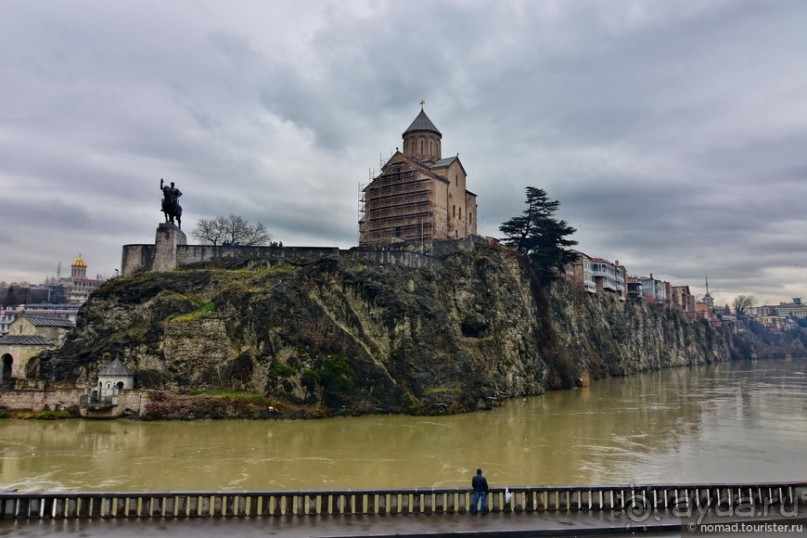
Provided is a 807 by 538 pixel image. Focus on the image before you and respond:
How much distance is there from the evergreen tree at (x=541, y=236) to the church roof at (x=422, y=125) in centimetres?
1262

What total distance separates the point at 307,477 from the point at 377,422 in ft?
46.3

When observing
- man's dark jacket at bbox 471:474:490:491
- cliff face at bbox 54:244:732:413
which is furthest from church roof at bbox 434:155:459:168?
man's dark jacket at bbox 471:474:490:491

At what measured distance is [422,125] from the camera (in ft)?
211

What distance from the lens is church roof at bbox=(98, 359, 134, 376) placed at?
1422 inches

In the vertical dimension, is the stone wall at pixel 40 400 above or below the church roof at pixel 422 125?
below

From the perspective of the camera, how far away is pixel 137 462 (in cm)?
2352

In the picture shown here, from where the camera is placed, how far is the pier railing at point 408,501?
41.5ft

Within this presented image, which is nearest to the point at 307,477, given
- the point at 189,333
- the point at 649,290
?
the point at 189,333

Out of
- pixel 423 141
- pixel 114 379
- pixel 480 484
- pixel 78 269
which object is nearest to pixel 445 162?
pixel 423 141

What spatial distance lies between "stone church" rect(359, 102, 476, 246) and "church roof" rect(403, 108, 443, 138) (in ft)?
0.37

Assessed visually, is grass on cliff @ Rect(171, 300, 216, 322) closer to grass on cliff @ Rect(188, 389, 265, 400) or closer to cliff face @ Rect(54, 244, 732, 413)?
cliff face @ Rect(54, 244, 732, 413)

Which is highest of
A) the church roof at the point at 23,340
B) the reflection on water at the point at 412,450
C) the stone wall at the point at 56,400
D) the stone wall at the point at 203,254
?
the stone wall at the point at 203,254

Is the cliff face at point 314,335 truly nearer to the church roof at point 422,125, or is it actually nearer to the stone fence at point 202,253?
the stone fence at point 202,253

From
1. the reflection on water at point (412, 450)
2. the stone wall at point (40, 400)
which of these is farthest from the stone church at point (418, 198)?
the stone wall at point (40, 400)
